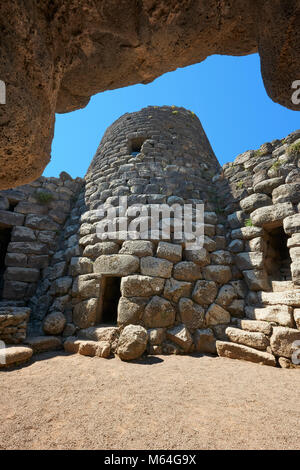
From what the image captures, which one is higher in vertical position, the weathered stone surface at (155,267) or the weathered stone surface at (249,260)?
the weathered stone surface at (249,260)

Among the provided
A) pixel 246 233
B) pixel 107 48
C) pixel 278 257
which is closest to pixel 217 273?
pixel 246 233

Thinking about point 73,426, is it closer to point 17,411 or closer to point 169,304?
point 17,411

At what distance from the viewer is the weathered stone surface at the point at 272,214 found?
12.4 ft

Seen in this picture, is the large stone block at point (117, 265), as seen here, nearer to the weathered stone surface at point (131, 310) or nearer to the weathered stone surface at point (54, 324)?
the weathered stone surface at point (131, 310)

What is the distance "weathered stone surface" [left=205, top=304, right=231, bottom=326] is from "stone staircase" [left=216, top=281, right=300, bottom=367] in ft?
0.48

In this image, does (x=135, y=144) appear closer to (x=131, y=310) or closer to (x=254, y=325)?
(x=131, y=310)

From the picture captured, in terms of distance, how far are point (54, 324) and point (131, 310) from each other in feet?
4.36

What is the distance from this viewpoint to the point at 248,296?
3.79 meters

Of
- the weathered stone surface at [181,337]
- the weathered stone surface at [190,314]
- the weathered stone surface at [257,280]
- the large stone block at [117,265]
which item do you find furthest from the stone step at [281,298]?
the large stone block at [117,265]

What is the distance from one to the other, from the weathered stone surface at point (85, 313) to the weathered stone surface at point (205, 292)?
1681 millimetres

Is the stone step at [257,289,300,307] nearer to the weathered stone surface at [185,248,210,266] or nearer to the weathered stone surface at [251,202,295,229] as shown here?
the weathered stone surface at [185,248,210,266]

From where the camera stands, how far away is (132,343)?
3072 mm
